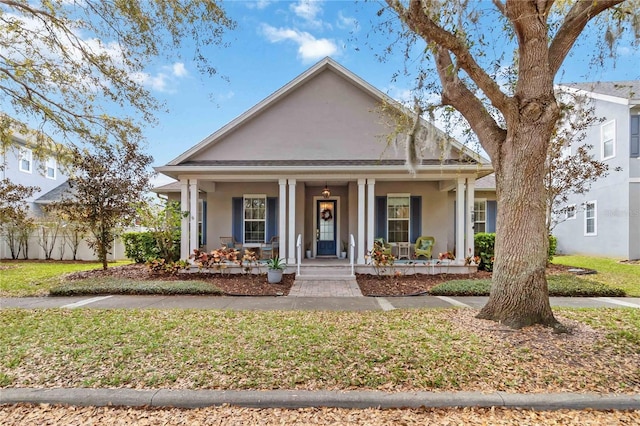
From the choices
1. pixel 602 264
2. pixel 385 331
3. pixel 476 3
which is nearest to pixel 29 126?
pixel 385 331

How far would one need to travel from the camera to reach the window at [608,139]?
13969 millimetres

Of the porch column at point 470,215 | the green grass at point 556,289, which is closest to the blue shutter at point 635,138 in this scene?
the porch column at point 470,215

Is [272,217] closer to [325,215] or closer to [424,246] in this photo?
[325,215]

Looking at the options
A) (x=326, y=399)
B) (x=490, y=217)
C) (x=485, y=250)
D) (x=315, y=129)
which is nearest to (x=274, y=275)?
(x=315, y=129)

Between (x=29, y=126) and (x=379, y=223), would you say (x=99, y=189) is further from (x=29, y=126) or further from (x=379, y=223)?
(x=379, y=223)

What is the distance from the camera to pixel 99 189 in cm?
1050

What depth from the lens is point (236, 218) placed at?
12.3 m

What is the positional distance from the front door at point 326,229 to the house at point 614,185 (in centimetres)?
889

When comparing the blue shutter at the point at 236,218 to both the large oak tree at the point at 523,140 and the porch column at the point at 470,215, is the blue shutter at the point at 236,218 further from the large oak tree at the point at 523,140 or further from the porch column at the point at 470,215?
the large oak tree at the point at 523,140

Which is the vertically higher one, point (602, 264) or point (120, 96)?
point (120, 96)

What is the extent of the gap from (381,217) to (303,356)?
29.2 feet

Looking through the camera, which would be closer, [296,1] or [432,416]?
[432,416]

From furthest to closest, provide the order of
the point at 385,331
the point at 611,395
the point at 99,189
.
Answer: the point at 99,189
the point at 385,331
the point at 611,395

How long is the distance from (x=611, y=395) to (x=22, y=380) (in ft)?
19.7
